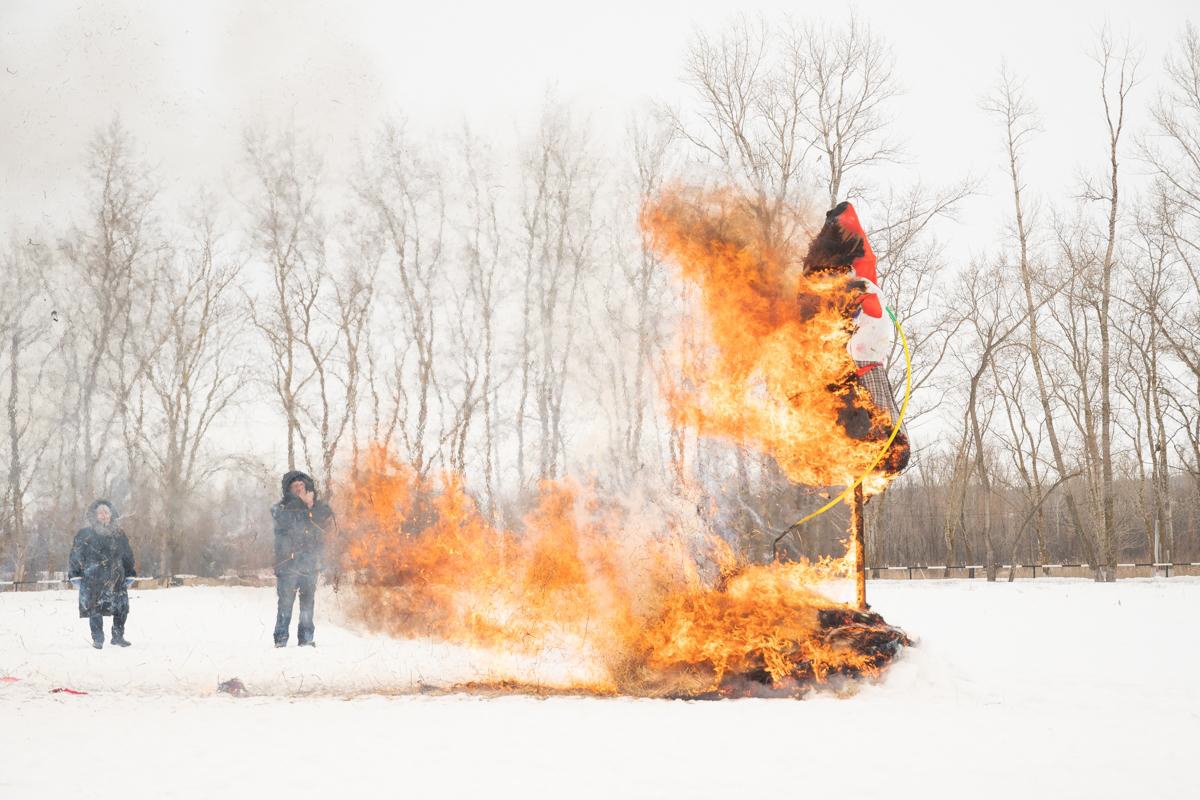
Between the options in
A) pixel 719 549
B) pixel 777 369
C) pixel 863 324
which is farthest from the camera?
pixel 777 369

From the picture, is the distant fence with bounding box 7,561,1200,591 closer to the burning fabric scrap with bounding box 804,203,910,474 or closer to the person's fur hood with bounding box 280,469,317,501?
the person's fur hood with bounding box 280,469,317,501

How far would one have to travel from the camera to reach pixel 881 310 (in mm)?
8469

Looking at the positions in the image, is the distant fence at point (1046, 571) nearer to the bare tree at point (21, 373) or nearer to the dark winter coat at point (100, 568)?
the dark winter coat at point (100, 568)

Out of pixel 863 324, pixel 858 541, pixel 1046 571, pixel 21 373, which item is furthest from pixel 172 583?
pixel 1046 571

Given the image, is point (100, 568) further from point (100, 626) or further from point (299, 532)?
point (299, 532)

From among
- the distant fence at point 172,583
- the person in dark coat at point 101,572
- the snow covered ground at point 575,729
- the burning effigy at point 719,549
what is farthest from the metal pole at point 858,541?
the distant fence at point 172,583

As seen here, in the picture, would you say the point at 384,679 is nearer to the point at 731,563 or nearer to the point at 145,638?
the point at 731,563

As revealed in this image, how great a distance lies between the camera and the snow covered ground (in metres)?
4.67

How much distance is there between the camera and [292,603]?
10.4 metres

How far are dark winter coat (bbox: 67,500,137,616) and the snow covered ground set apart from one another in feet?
2.17

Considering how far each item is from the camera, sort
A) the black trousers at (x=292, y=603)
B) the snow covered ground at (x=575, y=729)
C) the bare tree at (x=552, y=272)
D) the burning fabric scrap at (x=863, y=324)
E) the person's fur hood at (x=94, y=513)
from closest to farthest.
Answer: the snow covered ground at (x=575, y=729), the burning fabric scrap at (x=863, y=324), the black trousers at (x=292, y=603), the person's fur hood at (x=94, y=513), the bare tree at (x=552, y=272)

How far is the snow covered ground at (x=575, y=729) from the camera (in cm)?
Answer: 467

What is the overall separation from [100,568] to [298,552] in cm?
301

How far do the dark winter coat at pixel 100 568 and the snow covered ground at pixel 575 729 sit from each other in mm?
662
